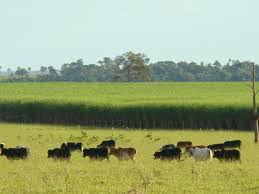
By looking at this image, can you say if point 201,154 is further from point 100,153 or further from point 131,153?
point 100,153

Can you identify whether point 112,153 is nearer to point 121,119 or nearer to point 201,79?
point 121,119

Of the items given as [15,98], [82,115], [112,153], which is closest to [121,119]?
[82,115]

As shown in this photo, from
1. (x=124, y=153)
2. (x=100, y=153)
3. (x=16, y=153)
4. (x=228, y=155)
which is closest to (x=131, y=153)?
(x=124, y=153)

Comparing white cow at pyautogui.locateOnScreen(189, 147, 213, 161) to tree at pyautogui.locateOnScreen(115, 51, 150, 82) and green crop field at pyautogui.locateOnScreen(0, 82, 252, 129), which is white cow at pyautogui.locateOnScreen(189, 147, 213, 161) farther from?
tree at pyautogui.locateOnScreen(115, 51, 150, 82)

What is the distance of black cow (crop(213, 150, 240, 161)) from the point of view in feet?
79.6

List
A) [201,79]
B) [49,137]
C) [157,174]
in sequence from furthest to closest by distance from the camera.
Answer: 1. [201,79]
2. [49,137]
3. [157,174]

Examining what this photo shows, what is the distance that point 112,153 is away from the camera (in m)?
26.0

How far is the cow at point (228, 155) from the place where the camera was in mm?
24234

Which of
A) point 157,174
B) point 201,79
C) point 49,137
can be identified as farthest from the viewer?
point 201,79

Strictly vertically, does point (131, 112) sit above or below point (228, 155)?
above

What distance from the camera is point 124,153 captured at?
25.8m

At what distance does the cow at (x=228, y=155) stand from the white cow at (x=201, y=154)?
26 cm

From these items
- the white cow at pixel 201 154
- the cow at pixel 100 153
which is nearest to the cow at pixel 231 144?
the white cow at pixel 201 154

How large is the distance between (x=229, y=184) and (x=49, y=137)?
71.9ft
